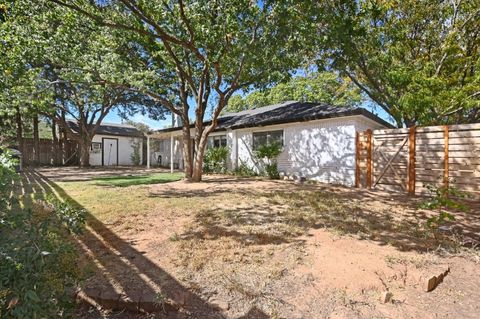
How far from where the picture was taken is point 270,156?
11797 millimetres

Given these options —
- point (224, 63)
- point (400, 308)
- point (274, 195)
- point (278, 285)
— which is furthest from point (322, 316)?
point (224, 63)

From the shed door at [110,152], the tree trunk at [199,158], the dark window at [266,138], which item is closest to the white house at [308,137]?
the dark window at [266,138]

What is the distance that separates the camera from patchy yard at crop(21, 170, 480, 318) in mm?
2438

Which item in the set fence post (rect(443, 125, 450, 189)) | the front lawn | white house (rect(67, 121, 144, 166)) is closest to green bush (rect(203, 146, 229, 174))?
the front lawn

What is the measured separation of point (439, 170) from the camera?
748 centimetres

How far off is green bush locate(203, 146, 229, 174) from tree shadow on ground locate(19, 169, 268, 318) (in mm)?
10181

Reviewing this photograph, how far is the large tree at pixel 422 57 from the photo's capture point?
8844 mm

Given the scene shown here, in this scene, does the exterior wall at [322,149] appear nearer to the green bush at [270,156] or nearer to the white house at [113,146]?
the green bush at [270,156]

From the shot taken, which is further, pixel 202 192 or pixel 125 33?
pixel 125 33

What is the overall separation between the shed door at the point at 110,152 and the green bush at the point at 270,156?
15382mm

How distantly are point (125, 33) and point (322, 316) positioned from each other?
10594 mm

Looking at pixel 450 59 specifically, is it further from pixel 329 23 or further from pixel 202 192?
pixel 202 192

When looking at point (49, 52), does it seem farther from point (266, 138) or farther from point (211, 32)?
point (266, 138)

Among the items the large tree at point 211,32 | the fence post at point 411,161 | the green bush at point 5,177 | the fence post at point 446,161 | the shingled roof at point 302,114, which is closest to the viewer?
the green bush at point 5,177
